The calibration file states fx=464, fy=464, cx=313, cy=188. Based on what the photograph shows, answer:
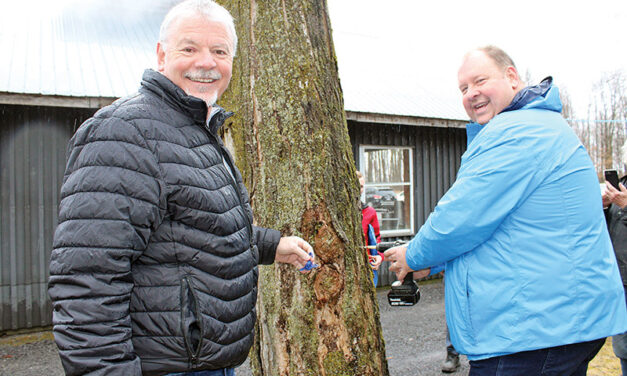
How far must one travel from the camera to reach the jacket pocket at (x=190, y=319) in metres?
1.44

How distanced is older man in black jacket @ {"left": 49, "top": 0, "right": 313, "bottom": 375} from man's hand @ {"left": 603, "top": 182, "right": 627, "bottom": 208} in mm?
3209

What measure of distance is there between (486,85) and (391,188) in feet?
25.6

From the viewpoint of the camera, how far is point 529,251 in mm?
1834

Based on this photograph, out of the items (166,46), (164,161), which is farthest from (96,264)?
(166,46)

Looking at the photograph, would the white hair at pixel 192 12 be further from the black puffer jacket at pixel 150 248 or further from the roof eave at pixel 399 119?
the roof eave at pixel 399 119

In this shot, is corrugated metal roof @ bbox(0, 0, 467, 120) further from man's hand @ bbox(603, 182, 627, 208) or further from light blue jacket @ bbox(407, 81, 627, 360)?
light blue jacket @ bbox(407, 81, 627, 360)

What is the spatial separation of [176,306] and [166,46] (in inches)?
37.9

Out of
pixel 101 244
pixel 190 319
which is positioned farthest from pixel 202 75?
pixel 190 319

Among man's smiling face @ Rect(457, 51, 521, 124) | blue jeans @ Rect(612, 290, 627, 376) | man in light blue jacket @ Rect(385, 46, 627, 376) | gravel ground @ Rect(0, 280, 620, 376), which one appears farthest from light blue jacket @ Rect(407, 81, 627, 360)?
gravel ground @ Rect(0, 280, 620, 376)

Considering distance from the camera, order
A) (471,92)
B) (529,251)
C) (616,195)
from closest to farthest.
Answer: (529,251)
(471,92)
(616,195)

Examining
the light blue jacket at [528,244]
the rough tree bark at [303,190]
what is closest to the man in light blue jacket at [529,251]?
the light blue jacket at [528,244]

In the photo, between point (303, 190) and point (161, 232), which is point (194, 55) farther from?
point (303, 190)

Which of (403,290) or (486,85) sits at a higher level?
(486,85)

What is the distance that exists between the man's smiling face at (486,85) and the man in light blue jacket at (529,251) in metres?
0.19
